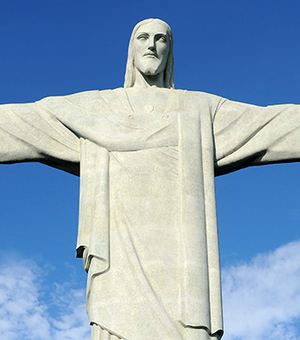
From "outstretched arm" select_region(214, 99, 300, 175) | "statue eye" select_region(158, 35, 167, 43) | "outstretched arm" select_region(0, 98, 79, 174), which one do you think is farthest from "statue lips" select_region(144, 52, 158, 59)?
"outstretched arm" select_region(0, 98, 79, 174)

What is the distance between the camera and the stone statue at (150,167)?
1021 cm

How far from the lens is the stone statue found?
10.2 metres

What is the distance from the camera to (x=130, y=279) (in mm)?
10305

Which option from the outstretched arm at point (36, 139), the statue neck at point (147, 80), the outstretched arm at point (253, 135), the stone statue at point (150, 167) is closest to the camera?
the stone statue at point (150, 167)

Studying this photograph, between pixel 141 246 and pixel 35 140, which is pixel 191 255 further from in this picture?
pixel 35 140

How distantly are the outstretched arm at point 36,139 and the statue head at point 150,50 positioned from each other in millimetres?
1688

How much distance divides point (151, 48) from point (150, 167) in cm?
244

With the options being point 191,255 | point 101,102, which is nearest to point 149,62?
point 101,102

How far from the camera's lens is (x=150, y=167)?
36.4 feet

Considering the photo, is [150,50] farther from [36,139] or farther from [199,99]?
[36,139]

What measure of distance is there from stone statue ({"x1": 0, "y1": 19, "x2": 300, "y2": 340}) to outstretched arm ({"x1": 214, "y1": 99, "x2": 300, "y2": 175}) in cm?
2

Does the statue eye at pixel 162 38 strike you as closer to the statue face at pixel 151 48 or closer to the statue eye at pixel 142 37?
the statue face at pixel 151 48

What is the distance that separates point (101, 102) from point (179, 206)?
235cm

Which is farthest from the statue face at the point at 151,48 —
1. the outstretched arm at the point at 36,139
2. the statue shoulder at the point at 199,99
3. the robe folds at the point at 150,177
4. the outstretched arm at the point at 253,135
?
the outstretched arm at the point at 36,139
